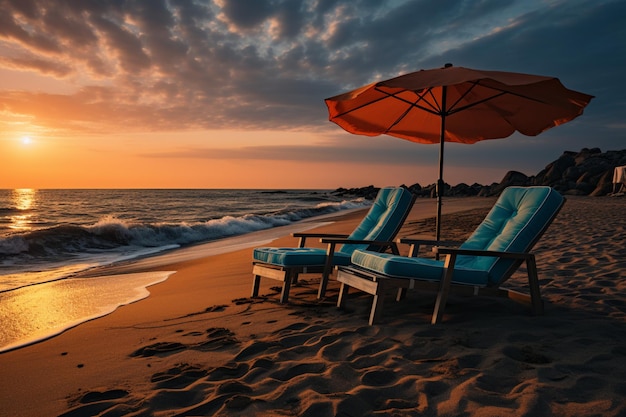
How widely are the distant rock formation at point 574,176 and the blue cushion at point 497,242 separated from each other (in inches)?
845

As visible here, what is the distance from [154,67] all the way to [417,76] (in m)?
8.47

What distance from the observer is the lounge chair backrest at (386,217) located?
5195 millimetres

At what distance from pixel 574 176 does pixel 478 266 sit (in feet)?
111

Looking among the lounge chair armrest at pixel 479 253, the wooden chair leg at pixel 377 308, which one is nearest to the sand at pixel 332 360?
the wooden chair leg at pixel 377 308

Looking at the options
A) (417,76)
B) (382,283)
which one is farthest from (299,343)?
(417,76)

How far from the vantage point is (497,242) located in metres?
4.26

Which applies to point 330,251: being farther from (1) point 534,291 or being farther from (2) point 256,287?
(1) point 534,291

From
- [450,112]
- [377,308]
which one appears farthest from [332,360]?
[450,112]

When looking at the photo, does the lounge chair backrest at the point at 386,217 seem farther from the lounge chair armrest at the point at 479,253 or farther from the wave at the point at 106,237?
the wave at the point at 106,237

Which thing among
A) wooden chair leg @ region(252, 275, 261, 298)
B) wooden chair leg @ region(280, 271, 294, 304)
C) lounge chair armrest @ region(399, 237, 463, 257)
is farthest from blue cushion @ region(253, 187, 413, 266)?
lounge chair armrest @ region(399, 237, 463, 257)

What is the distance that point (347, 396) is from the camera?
2.37 m

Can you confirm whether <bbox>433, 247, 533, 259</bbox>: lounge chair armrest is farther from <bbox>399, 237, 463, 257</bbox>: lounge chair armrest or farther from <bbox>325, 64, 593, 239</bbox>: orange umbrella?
<bbox>325, 64, 593, 239</bbox>: orange umbrella

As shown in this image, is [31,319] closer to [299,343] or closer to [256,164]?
[299,343]

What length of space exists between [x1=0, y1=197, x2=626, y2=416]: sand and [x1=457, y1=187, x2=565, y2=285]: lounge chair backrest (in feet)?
1.35
